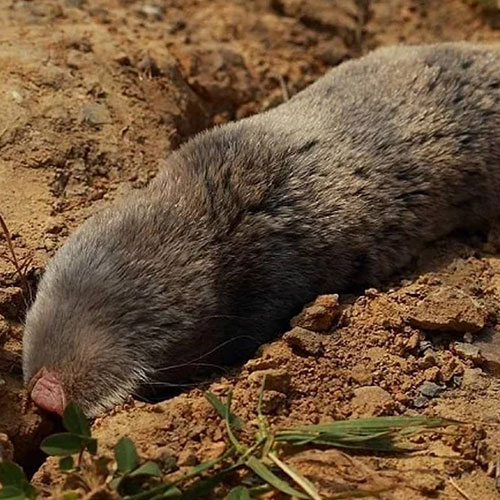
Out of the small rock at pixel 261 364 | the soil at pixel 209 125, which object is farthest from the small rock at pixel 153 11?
the small rock at pixel 261 364

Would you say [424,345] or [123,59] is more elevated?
[123,59]

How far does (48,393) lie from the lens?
112 inches

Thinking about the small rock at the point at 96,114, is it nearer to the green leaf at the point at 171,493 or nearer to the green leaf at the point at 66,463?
the green leaf at the point at 66,463

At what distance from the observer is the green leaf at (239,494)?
99.7 inches

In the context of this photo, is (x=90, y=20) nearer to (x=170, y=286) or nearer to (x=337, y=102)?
(x=337, y=102)

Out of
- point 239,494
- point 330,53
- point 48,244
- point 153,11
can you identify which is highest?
point 153,11

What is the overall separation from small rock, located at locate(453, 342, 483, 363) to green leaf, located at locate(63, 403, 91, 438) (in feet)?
4.42

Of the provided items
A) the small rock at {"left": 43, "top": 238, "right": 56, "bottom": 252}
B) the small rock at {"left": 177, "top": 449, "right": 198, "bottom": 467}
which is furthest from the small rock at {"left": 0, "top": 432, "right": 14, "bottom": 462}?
the small rock at {"left": 43, "top": 238, "right": 56, "bottom": 252}

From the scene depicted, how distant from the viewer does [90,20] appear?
478 cm

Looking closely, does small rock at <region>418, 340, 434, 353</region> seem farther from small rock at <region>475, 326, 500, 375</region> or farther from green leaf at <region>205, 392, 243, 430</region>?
green leaf at <region>205, 392, 243, 430</region>

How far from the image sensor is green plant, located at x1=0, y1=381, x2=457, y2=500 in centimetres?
253

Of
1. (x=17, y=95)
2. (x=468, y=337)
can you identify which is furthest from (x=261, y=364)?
(x=17, y=95)

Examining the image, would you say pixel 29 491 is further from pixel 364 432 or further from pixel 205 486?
pixel 364 432

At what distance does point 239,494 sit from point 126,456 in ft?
1.04
